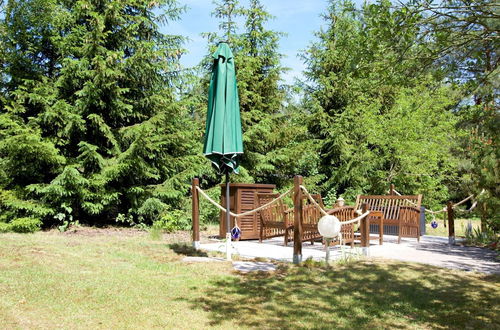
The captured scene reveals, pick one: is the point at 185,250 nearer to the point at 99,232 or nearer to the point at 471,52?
the point at 99,232

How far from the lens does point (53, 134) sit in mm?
11570

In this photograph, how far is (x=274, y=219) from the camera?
372 inches

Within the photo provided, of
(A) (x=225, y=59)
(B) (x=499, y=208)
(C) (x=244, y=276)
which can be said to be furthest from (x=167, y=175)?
(B) (x=499, y=208)

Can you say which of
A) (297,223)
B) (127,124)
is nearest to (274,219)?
(297,223)

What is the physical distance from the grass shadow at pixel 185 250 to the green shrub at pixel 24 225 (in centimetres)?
366

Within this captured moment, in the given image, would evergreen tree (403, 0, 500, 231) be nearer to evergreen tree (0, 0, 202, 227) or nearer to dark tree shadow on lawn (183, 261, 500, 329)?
dark tree shadow on lawn (183, 261, 500, 329)

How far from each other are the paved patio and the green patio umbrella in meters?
1.28

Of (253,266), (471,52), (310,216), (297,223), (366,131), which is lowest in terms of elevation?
(253,266)

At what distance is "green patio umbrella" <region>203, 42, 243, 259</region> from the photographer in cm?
724

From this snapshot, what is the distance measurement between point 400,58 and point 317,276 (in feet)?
9.97

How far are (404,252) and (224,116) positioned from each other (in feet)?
14.2

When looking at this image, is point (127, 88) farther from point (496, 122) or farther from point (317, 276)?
point (496, 122)

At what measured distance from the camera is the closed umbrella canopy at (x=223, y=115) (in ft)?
23.7

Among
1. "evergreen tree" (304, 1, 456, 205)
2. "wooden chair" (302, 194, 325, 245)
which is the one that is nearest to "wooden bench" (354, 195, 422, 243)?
"wooden chair" (302, 194, 325, 245)
